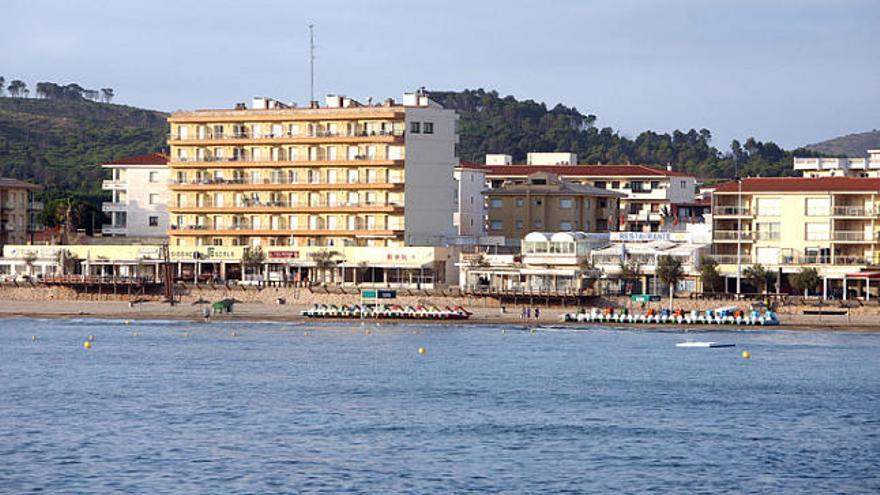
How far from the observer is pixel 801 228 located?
5049 inches

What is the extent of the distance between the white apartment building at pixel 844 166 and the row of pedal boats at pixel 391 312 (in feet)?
207

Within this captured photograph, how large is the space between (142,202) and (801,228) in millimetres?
68706

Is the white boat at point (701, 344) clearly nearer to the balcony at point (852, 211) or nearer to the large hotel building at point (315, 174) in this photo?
the balcony at point (852, 211)

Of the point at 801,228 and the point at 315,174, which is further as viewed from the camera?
the point at 315,174

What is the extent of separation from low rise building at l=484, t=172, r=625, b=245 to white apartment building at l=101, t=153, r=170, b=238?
33.6 meters

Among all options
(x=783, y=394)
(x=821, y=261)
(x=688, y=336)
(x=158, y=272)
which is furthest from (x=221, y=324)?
(x=783, y=394)

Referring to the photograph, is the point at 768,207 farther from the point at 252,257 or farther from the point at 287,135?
the point at 252,257

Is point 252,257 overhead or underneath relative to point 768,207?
underneath

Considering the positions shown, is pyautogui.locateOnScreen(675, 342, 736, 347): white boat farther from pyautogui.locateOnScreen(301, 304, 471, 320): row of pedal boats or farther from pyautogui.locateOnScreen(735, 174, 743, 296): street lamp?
pyautogui.locateOnScreen(301, 304, 471, 320): row of pedal boats

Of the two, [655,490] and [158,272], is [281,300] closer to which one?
[158,272]

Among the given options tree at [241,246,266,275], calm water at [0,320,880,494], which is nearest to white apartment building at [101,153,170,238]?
tree at [241,246,266,275]

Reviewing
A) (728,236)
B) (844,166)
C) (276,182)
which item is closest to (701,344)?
(728,236)

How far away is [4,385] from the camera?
78562 millimetres

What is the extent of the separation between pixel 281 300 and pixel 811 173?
70010mm
